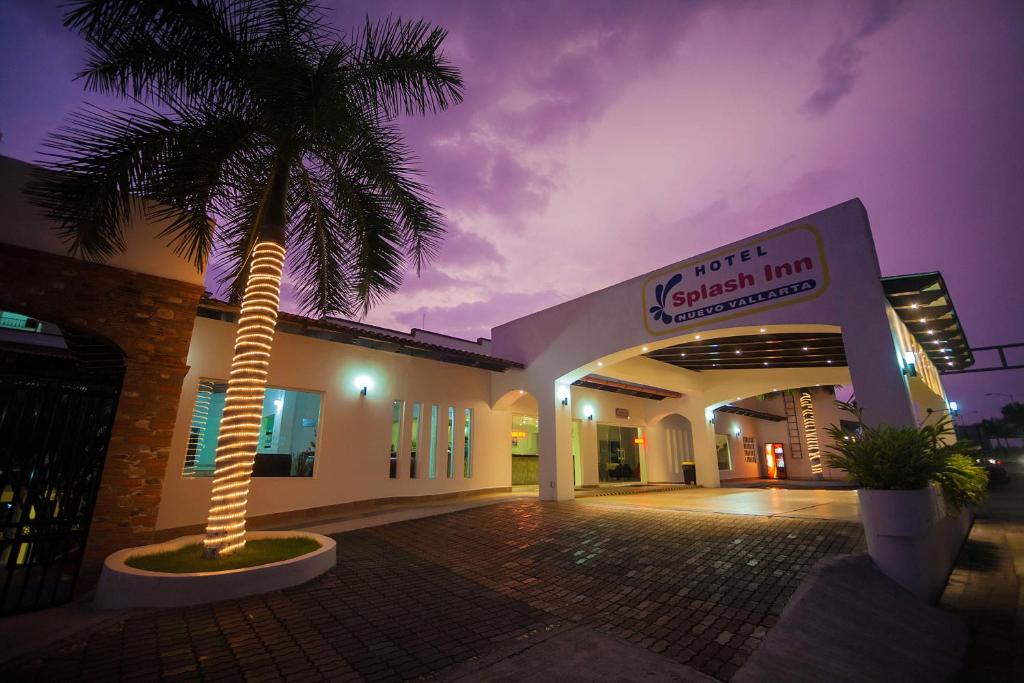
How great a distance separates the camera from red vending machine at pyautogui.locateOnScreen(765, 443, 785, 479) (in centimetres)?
2394

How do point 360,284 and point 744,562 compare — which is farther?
point 360,284

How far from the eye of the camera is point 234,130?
5.28 meters

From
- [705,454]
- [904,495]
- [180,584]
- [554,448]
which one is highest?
[554,448]

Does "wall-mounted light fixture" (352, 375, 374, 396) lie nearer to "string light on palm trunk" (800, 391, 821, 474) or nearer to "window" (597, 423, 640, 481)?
"window" (597, 423, 640, 481)

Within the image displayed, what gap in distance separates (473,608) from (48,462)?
5.15 m

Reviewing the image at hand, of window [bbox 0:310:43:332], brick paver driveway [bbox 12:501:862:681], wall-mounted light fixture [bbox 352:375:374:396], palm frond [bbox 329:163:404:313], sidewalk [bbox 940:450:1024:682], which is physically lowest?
sidewalk [bbox 940:450:1024:682]

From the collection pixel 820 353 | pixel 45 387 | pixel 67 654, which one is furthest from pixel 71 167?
pixel 820 353

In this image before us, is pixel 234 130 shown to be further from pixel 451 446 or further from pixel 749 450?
pixel 749 450

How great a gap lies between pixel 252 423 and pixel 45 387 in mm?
2068

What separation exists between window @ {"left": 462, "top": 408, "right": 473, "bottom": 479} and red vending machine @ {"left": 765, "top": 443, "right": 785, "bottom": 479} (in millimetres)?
19470

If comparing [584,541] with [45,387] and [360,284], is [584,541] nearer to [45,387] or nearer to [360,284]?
[360,284]

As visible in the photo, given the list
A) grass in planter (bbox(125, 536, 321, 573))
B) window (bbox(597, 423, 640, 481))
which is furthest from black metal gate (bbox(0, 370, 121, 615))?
window (bbox(597, 423, 640, 481))

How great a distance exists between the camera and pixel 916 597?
4.72 metres

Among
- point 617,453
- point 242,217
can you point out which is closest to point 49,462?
point 242,217
